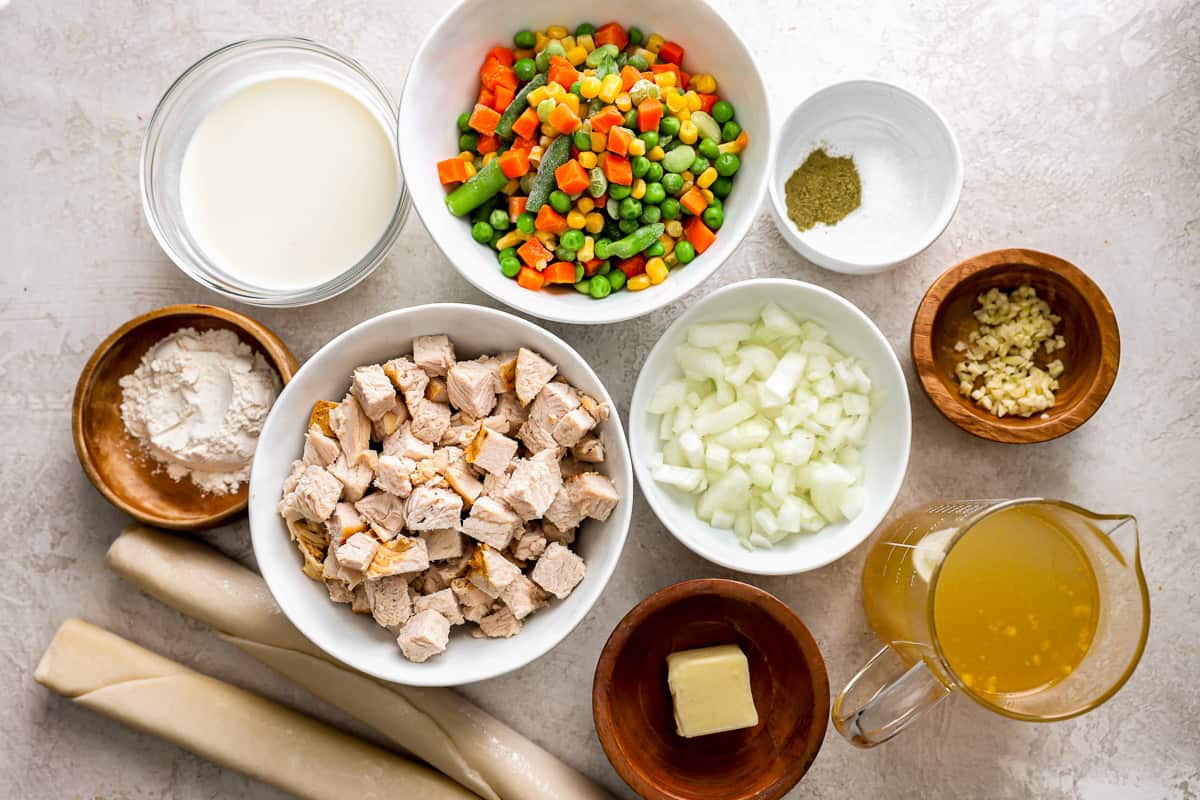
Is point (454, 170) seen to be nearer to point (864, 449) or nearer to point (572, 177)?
point (572, 177)

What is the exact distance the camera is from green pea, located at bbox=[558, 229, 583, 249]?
6.94ft

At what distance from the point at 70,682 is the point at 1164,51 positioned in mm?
3542

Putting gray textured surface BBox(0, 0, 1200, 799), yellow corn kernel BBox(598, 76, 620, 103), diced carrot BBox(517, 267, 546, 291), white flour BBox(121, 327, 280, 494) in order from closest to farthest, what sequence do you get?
yellow corn kernel BBox(598, 76, 620, 103) < diced carrot BBox(517, 267, 546, 291) < white flour BBox(121, 327, 280, 494) < gray textured surface BBox(0, 0, 1200, 799)

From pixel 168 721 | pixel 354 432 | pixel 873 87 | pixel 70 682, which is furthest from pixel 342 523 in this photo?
pixel 873 87

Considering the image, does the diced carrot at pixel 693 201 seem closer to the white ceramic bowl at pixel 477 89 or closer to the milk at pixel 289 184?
the white ceramic bowl at pixel 477 89

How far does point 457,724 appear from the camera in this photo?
2311 millimetres

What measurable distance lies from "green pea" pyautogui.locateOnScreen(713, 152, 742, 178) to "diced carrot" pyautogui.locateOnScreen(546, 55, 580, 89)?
1.34ft

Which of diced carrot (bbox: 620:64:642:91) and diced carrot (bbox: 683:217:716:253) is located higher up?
diced carrot (bbox: 620:64:642:91)

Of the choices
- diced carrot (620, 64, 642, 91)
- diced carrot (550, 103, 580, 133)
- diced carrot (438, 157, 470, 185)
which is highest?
diced carrot (620, 64, 642, 91)

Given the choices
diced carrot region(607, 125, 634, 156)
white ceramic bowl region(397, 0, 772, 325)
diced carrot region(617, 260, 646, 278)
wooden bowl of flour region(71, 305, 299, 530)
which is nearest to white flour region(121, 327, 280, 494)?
wooden bowl of flour region(71, 305, 299, 530)

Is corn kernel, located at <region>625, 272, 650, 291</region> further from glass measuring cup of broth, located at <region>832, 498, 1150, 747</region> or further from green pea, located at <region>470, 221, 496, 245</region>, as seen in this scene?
glass measuring cup of broth, located at <region>832, 498, 1150, 747</region>

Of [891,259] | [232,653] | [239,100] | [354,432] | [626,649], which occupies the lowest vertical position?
[232,653]

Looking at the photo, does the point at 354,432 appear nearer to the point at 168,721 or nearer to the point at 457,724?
the point at 457,724

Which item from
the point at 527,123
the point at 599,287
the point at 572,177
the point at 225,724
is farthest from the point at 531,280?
the point at 225,724
